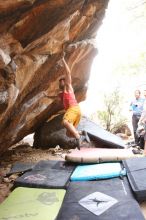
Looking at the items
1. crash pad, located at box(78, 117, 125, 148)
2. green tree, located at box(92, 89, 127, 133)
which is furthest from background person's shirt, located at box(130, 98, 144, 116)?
green tree, located at box(92, 89, 127, 133)

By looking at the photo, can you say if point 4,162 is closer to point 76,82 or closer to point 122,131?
point 76,82

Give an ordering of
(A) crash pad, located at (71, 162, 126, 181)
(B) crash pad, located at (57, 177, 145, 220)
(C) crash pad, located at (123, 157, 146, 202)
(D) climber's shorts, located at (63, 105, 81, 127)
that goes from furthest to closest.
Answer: (D) climber's shorts, located at (63, 105, 81, 127) < (A) crash pad, located at (71, 162, 126, 181) < (C) crash pad, located at (123, 157, 146, 202) < (B) crash pad, located at (57, 177, 145, 220)

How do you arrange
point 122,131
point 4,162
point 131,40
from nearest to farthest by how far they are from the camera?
point 4,162, point 122,131, point 131,40

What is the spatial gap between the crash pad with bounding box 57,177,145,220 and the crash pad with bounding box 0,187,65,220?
5.6 inches

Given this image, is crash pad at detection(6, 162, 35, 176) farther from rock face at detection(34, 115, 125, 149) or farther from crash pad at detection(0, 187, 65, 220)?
rock face at detection(34, 115, 125, 149)

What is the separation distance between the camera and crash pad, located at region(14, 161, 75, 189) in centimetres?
555

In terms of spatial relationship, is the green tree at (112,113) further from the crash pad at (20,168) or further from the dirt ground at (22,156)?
the crash pad at (20,168)

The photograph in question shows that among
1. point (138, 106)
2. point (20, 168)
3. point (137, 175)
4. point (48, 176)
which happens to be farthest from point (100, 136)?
point (137, 175)

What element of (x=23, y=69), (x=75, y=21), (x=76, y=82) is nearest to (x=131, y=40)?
(x=76, y=82)

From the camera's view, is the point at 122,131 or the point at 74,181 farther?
the point at 122,131

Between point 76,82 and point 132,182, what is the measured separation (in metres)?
5.68

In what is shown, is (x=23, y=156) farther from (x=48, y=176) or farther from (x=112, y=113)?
(x=112, y=113)

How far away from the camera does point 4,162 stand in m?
8.18

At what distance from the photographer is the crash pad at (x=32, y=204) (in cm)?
430
